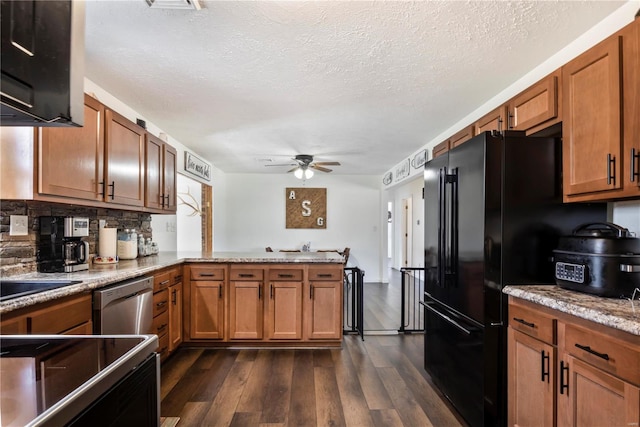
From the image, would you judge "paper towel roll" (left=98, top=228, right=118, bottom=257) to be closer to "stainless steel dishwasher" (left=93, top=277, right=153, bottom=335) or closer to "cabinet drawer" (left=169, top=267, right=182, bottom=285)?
"cabinet drawer" (left=169, top=267, right=182, bottom=285)

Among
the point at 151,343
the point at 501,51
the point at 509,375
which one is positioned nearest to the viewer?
the point at 151,343

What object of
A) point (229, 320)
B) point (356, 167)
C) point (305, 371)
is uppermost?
point (356, 167)

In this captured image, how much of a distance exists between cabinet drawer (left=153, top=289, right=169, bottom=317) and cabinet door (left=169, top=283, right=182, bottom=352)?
0.08m

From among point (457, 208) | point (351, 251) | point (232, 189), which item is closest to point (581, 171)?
point (457, 208)

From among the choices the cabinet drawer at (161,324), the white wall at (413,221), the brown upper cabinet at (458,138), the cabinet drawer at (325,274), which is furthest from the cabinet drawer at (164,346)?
the white wall at (413,221)

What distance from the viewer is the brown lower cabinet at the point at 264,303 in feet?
10.6

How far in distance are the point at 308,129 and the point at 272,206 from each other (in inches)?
145

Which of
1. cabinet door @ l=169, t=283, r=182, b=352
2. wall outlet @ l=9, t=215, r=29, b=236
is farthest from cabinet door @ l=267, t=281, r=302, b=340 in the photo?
wall outlet @ l=9, t=215, r=29, b=236

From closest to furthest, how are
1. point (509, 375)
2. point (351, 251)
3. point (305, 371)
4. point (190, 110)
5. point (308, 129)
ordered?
1. point (509, 375)
2. point (305, 371)
3. point (190, 110)
4. point (308, 129)
5. point (351, 251)

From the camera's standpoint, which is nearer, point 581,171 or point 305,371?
point 581,171

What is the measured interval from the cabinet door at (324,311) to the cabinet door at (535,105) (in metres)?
2.05

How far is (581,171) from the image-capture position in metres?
1.70

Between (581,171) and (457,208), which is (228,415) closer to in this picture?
(457,208)

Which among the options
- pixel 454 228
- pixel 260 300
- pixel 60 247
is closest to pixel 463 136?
pixel 454 228
